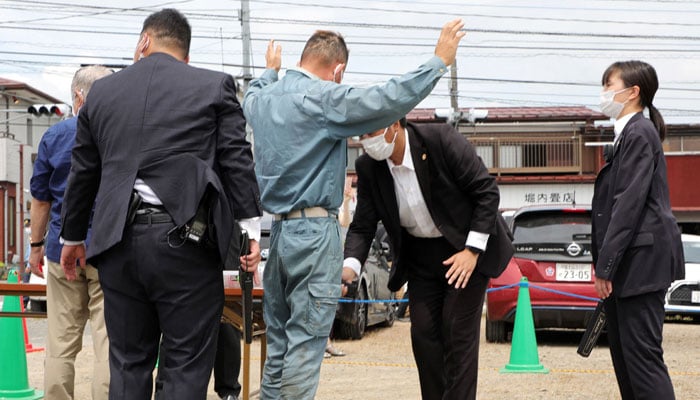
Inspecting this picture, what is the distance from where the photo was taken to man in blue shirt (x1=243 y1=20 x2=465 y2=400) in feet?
15.4

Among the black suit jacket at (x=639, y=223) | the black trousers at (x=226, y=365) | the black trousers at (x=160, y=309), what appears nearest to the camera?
the black trousers at (x=160, y=309)

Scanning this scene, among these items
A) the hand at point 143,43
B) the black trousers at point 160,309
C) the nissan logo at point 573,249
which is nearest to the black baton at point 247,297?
the black trousers at point 160,309

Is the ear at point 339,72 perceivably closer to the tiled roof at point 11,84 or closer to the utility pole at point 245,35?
the utility pole at point 245,35

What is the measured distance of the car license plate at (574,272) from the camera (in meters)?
11.0

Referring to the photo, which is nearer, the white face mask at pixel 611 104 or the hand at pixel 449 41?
the hand at pixel 449 41

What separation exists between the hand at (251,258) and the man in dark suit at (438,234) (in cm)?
103

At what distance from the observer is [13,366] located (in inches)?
308

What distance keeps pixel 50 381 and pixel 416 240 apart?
8.01 feet

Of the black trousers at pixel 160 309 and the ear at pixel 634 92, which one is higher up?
the ear at pixel 634 92

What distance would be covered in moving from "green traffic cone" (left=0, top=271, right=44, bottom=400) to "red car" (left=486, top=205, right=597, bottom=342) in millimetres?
5068

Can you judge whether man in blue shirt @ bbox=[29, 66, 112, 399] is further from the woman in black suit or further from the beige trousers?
the woman in black suit

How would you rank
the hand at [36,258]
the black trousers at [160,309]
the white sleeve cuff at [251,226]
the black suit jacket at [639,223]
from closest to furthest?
1. the black trousers at [160,309]
2. the white sleeve cuff at [251,226]
3. the black suit jacket at [639,223]
4. the hand at [36,258]

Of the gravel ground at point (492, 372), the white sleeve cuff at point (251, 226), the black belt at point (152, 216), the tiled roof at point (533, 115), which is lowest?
the gravel ground at point (492, 372)

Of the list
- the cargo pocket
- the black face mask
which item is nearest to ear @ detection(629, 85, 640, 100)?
the black face mask
